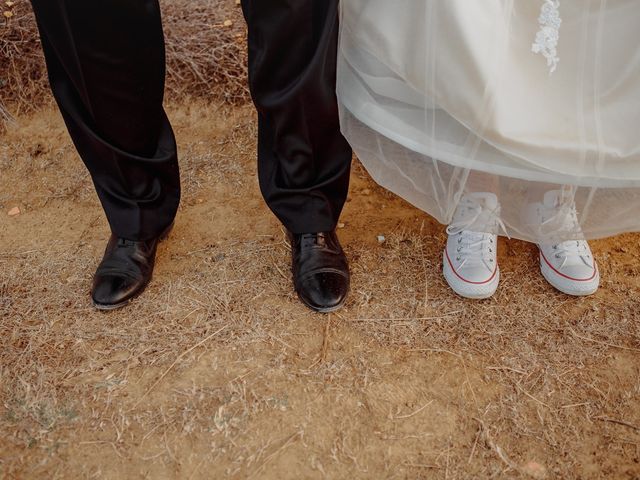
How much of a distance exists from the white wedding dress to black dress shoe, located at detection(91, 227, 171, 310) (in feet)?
2.52

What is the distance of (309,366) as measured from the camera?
4.77 feet

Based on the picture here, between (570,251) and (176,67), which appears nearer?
(570,251)

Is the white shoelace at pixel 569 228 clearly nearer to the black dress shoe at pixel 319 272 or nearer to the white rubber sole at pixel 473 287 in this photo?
the white rubber sole at pixel 473 287

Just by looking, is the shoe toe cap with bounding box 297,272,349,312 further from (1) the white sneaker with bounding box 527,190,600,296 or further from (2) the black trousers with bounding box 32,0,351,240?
(1) the white sneaker with bounding box 527,190,600,296

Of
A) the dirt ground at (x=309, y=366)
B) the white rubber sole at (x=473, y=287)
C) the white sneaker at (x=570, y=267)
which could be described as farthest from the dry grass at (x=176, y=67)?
the white sneaker at (x=570, y=267)

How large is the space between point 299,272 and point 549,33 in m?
0.81

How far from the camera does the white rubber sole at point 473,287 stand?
157 centimetres

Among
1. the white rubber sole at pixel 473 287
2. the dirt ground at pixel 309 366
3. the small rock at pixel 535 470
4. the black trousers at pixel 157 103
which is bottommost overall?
the dirt ground at pixel 309 366

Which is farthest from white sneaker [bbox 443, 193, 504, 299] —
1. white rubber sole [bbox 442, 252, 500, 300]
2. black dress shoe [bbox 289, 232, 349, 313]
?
black dress shoe [bbox 289, 232, 349, 313]

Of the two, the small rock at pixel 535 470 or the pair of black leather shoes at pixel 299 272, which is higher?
the pair of black leather shoes at pixel 299 272

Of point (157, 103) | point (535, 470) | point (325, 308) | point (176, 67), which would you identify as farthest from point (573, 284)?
point (176, 67)

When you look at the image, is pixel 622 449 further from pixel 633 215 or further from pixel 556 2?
pixel 556 2

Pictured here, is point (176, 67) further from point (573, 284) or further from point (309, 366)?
point (573, 284)

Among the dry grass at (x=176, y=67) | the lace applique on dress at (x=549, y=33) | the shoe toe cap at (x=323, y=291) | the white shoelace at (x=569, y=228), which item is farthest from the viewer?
the dry grass at (x=176, y=67)
